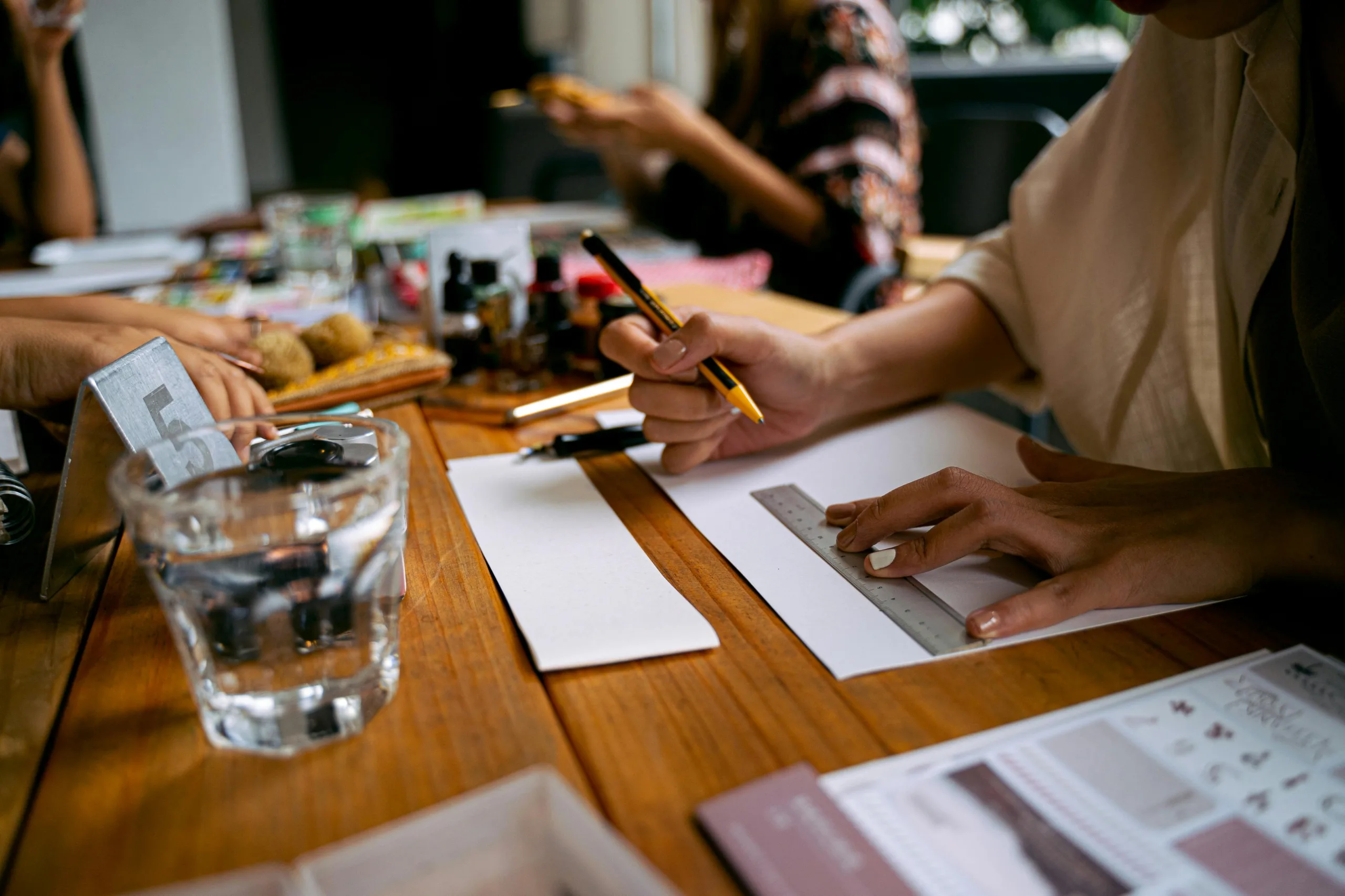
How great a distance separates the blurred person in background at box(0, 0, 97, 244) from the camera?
5.80 feet

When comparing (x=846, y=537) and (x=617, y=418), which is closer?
(x=846, y=537)

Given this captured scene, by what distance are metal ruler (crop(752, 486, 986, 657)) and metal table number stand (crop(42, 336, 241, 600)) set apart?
1.22 feet

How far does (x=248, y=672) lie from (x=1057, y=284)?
0.79 meters

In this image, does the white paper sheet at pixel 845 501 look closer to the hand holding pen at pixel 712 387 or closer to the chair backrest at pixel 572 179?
the hand holding pen at pixel 712 387

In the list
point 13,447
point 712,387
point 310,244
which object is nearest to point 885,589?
point 712,387

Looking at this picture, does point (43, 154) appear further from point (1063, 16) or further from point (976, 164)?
point (1063, 16)

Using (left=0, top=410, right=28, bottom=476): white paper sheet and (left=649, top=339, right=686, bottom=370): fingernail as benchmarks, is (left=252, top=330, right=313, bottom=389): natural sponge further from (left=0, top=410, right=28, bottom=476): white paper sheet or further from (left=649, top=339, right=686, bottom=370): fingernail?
(left=649, top=339, right=686, bottom=370): fingernail

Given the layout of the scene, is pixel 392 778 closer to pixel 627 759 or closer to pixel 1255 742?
pixel 627 759

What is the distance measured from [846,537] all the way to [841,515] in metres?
0.04

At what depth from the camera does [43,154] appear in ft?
5.97

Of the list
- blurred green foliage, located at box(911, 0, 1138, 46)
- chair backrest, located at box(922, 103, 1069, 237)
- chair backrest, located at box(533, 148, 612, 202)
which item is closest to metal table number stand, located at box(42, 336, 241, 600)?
chair backrest, located at box(922, 103, 1069, 237)

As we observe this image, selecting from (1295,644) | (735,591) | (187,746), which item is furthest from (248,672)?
(1295,644)

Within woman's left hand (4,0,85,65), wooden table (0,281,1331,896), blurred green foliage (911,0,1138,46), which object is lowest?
wooden table (0,281,1331,896)

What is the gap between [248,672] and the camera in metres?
0.44
